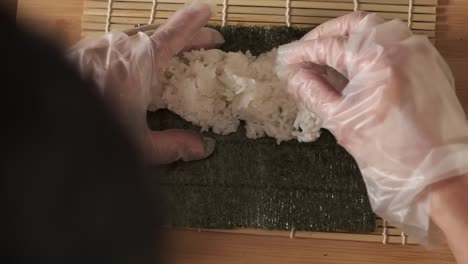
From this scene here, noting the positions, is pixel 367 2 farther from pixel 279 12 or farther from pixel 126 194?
pixel 126 194

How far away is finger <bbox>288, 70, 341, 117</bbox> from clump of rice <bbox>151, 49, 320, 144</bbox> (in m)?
0.04

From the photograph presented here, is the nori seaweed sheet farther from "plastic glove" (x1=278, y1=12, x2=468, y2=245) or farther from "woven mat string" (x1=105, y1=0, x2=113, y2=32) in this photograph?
"woven mat string" (x1=105, y1=0, x2=113, y2=32)

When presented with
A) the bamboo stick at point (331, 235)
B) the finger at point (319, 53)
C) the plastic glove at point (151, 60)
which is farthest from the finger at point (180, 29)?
the bamboo stick at point (331, 235)

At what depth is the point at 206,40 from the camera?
0.78m

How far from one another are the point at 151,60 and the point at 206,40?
0.11 metres

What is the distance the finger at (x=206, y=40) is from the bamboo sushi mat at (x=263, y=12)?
0.04m

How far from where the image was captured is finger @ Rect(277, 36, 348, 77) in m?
0.69

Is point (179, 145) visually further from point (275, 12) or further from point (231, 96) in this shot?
point (275, 12)

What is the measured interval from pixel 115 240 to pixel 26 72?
0.26 ft

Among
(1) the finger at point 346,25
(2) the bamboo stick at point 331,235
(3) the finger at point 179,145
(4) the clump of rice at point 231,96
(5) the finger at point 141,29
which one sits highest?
(1) the finger at point 346,25

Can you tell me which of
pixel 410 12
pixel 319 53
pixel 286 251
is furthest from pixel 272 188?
pixel 410 12

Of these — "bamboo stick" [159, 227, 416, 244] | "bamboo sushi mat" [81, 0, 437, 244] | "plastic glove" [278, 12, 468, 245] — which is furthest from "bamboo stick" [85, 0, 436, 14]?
"bamboo stick" [159, 227, 416, 244]

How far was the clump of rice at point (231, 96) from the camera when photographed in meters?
0.76

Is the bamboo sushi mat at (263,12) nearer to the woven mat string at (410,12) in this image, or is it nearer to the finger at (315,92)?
the woven mat string at (410,12)
